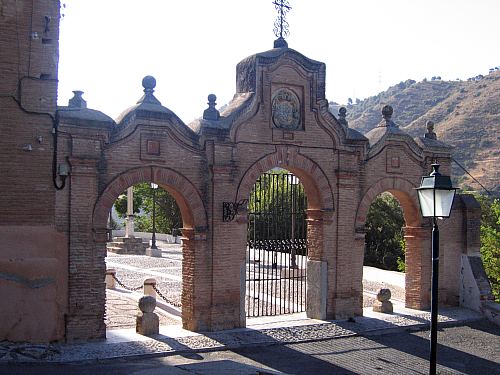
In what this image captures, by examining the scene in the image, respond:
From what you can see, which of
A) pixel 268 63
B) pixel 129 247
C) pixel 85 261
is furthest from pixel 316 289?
pixel 129 247

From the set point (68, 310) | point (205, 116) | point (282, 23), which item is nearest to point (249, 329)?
point (68, 310)

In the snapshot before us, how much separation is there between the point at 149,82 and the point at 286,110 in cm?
312

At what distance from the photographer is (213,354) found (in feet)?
36.9

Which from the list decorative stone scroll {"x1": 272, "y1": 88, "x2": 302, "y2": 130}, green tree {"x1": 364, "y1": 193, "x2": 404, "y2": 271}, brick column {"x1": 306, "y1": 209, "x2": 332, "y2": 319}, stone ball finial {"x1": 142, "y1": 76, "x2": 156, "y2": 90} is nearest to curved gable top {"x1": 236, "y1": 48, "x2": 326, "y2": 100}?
decorative stone scroll {"x1": 272, "y1": 88, "x2": 302, "y2": 130}

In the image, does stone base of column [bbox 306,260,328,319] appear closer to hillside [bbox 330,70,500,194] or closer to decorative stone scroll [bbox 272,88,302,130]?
decorative stone scroll [bbox 272,88,302,130]

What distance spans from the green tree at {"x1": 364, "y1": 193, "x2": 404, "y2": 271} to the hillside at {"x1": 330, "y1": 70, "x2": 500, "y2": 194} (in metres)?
22.4

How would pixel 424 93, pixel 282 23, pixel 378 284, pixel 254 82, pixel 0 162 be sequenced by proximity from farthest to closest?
1. pixel 424 93
2. pixel 378 284
3. pixel 282 23
4. pixel 254 82
5. pixel 0 162

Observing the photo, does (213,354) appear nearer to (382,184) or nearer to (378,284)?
(382,184)

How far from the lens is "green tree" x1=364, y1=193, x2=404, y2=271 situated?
31.9 meters

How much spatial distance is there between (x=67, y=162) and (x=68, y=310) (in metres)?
2.69

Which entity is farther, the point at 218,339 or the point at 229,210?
the point at 229,210

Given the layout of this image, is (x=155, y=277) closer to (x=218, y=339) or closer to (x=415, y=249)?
(x=415, y=249)

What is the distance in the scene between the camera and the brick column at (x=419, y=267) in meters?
15.5

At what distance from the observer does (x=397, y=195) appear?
51.6 ft
